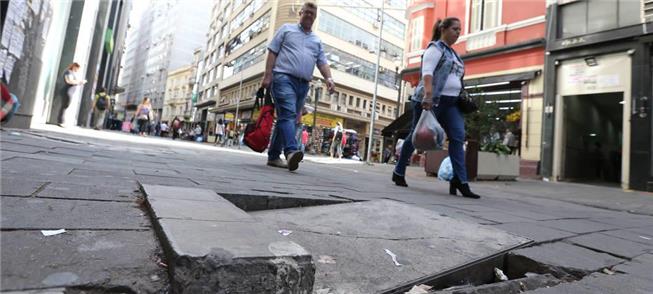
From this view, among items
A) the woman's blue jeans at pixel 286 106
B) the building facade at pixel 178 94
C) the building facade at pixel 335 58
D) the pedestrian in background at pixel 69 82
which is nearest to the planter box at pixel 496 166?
the woman's blue jeans at pixel 286 106

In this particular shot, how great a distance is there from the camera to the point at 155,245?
1.08m

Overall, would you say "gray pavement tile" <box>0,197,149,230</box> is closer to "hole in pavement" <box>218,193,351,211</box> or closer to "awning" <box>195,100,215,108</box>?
"hole in pavement" <box>218,193,351,211</box>

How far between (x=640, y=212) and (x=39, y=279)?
5.67 metres

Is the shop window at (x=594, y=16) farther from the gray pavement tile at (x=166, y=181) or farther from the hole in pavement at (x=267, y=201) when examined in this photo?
the gray pavement tile at (x=166, y=181)

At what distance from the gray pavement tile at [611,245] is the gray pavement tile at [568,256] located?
139 millimetres

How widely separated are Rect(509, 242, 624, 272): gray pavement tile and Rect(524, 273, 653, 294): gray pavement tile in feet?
0.28

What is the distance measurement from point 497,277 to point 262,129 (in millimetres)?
3517

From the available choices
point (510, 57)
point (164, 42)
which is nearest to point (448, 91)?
point (510, 57)

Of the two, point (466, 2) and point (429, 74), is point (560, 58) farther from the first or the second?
point (429, 74)

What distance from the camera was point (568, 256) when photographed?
173cm

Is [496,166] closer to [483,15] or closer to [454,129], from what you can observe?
[454,129]

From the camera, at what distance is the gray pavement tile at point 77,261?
2.63 feet

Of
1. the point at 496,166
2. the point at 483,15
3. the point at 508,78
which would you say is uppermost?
the point at 483,15

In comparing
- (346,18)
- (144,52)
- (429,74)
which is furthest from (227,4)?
(429,74)
